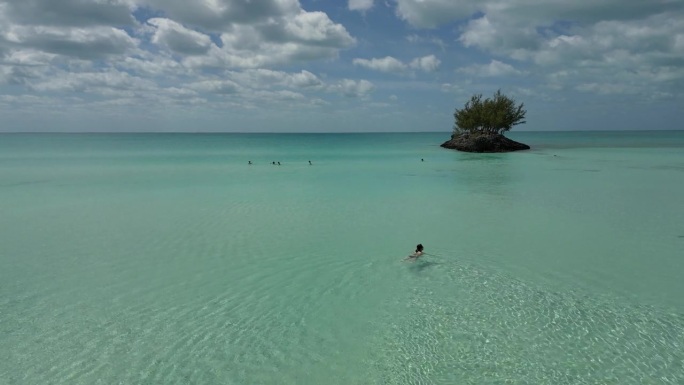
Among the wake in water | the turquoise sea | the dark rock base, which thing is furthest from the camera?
the dark rock base

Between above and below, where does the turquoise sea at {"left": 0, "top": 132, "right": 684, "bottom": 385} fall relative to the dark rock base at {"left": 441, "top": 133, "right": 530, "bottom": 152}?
below

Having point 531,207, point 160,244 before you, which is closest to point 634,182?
point 531,207

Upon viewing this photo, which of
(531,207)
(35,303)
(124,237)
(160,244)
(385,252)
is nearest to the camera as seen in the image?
(35,303)

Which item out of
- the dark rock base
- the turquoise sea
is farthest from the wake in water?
the dark rock base

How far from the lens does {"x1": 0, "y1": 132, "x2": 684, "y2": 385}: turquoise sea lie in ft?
22.6

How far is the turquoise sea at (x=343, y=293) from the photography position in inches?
271

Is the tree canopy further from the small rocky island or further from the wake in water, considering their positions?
the wake in water

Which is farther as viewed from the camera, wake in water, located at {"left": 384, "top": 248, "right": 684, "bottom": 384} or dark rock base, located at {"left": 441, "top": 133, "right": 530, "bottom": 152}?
dark rock base, located at {"left": 441, "top": 133, "right": 530, "bottom": 152}

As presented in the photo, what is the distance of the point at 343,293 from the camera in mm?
9625

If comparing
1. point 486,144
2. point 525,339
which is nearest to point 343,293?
point 525,339

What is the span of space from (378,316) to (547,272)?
499 cm

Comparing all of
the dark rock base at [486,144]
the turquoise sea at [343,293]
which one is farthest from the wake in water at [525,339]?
the dark rock base at [486,144]

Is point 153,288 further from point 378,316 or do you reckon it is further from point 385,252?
point 385,252

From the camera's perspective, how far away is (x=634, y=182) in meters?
27.4
